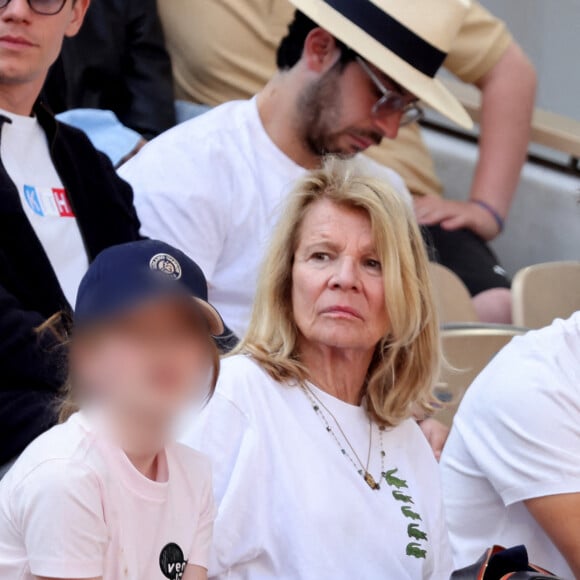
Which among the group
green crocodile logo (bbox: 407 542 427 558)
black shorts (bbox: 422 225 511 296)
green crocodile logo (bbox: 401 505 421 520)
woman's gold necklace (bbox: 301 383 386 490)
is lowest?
black shorts (bbox: 422 225 511 296)

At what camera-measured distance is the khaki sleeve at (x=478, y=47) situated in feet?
11.7

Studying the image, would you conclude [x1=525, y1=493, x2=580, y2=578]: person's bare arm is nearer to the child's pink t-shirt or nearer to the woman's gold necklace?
the woman's gold necklace

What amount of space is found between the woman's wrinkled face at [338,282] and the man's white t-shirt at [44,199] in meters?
0.36

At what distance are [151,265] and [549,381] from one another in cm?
84

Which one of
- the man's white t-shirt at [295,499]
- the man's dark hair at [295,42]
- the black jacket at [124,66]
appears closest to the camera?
the man's white t-shirt at [295,499]

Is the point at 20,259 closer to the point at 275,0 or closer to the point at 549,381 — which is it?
the point at 549,381

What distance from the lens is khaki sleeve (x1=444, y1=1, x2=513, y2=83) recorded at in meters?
3.57

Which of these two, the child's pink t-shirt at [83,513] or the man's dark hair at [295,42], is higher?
the child's pink t-shirt at [83,513]

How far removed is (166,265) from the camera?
124 cm

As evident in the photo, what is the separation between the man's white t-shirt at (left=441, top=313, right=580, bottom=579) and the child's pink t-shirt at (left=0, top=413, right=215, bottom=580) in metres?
0.66

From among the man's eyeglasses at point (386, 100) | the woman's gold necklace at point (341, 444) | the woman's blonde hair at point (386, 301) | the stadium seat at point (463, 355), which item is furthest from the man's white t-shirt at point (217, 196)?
the woman's gold necklace at point (341, 444)

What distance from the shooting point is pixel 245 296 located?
256 centimetres

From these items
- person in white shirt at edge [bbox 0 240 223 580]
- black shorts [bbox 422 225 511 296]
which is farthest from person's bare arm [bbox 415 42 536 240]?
person in white shirt at edge [bbox 0 240 223 580]

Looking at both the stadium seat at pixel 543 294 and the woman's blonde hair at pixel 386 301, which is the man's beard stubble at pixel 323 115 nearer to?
the stadium seat at pixel 543 294
